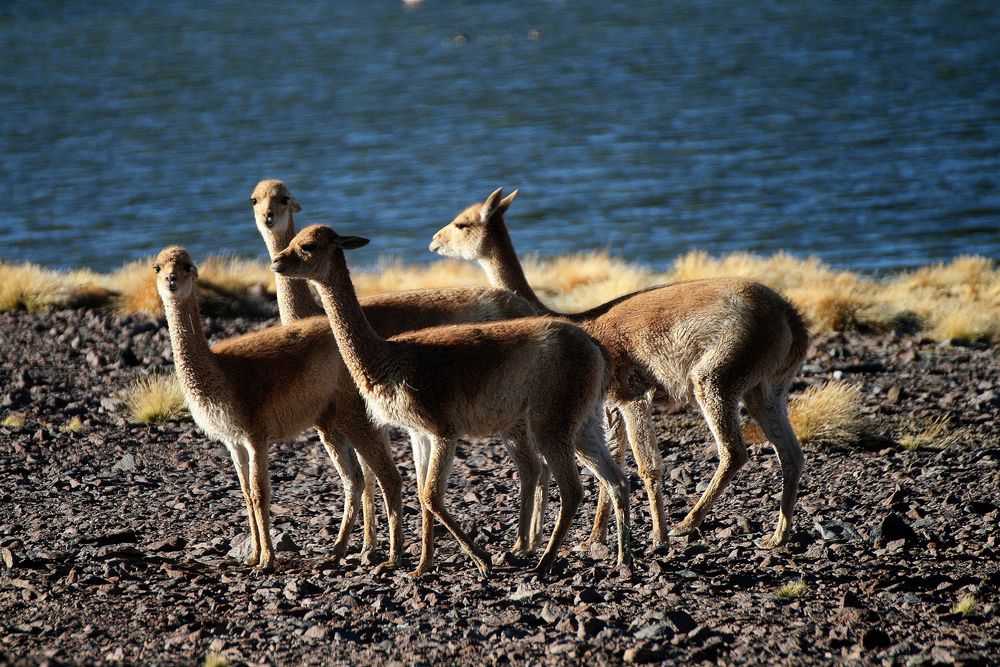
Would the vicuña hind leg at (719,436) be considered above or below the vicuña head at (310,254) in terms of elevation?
below

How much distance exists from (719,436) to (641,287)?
9.01m

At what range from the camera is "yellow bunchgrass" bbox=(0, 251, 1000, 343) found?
46.9 feet

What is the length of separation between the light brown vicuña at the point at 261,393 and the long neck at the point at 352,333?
16.4 inches

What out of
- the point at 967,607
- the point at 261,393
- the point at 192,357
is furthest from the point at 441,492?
the point at 967,607

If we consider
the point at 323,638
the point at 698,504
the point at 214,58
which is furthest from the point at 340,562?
the point at 214,58

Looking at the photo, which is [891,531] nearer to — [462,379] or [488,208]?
[462,379]

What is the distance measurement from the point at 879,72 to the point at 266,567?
179ft

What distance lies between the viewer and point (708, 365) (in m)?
7.83

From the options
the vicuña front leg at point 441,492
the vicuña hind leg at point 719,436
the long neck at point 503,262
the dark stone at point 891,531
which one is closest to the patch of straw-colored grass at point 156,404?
the long neck at point 503,262

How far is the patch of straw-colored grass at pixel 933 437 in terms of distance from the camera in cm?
941

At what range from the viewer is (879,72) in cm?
5738

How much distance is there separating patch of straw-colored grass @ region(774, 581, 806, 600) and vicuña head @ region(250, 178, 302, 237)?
4.03m

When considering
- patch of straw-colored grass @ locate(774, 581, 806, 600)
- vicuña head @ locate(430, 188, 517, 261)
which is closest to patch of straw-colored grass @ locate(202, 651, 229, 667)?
patch of straw-colored grass @ locate(774, 581, 806, 600)

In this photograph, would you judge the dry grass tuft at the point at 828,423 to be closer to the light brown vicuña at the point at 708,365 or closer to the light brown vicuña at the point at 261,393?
the light brown vicuña at the point at 708,365
